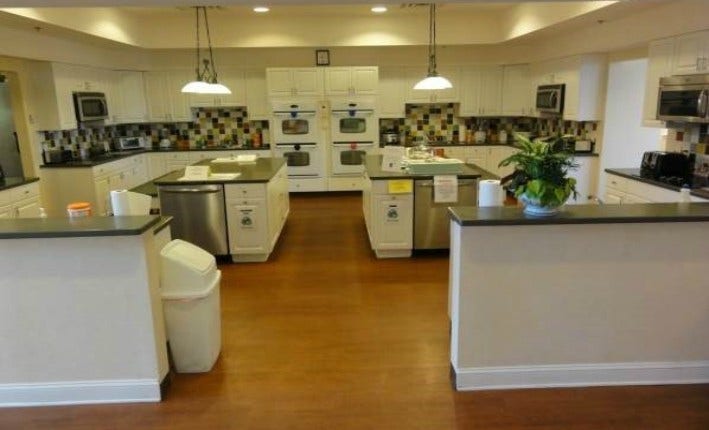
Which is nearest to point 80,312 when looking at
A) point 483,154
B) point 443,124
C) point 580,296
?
point 580,296

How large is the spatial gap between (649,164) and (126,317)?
446 cm

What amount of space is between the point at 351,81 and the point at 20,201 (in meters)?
4.74

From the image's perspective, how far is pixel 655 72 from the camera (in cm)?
450

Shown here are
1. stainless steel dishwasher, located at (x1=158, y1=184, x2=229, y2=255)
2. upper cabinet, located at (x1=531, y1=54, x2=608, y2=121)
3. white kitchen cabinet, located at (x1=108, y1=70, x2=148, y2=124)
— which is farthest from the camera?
white kitchen cabinet, located at (x1=108, y1=70, x2=148, y2=124)

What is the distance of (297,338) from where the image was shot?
3410mm

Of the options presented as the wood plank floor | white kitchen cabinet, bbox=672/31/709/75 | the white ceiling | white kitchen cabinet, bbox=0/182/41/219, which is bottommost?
the wood plank floor

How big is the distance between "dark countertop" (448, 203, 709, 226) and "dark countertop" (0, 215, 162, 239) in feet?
5.35

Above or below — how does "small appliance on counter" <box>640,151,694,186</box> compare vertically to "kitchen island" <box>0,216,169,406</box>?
above

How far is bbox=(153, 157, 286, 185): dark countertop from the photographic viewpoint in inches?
189

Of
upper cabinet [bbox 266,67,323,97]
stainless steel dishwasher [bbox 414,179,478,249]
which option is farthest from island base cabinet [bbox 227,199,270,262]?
upper cabinet [bbox 266,67,323,97]

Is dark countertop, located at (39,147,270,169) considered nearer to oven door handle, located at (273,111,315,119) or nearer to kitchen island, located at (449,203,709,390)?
oven door handle, located at (273,111,315,119)

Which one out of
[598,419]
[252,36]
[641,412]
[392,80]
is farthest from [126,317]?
[392,80]

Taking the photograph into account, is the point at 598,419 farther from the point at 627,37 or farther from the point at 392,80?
the point at 392,80

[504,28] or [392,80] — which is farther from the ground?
[504,28]
